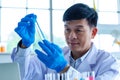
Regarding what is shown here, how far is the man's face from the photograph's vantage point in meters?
1.39

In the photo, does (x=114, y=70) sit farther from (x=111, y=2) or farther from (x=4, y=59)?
(x=111, y=2)

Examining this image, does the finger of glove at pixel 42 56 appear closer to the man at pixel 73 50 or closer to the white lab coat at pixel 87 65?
the man at pixel 73 50

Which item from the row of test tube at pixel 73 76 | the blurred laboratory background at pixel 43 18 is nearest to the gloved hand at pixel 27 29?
the row of test tube at pixel 73 76

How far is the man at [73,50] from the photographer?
1164 mm

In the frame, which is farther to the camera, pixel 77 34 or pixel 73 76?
pixel 77 34

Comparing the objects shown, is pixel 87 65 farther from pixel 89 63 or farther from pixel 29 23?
pixel 29 23

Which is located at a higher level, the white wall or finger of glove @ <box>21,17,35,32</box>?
finger of glove @ <box>21,17,35,32</box>

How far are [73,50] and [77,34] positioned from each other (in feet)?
0.32

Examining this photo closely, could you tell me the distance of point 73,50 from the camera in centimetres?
145

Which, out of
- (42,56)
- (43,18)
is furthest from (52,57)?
(43,18)

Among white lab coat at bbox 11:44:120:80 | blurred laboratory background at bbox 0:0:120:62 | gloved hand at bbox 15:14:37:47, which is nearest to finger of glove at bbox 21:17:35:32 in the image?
gloved hand at bbox 15:14:37:47

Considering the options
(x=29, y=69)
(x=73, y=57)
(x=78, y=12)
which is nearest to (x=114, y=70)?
(x=73, y=57)

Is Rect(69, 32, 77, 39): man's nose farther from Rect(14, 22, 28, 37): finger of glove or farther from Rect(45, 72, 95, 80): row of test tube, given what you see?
Rect(45, 72, 95, 80): row of test tube

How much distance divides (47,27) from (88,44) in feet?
5.80
